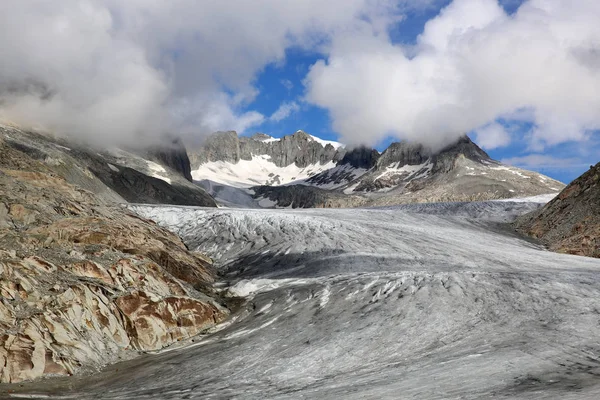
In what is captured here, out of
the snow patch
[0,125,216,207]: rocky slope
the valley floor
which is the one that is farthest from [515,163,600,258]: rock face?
the snow patch

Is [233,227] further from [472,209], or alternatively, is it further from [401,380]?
[472,209]

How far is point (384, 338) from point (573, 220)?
144 ft

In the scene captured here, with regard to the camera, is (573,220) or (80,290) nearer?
(80,290)

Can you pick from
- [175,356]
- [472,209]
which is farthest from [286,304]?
[472,209]

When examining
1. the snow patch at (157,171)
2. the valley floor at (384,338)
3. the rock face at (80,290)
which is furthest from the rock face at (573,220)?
the snow patch at (157,171)

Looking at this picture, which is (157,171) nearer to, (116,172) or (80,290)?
(116,172)

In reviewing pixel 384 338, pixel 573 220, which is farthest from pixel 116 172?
pixel 384 338

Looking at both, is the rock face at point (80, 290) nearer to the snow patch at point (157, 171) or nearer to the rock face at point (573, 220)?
the rock face at point (573, 220)

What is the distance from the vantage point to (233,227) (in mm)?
41500

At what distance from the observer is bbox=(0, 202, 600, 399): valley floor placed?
12.5m

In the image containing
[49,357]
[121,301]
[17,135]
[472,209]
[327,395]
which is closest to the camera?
[327,395]

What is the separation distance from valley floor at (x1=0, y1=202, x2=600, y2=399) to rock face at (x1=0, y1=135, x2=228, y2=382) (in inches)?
42.0

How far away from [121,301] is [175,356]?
382cm

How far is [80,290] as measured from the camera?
62.3ft
